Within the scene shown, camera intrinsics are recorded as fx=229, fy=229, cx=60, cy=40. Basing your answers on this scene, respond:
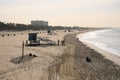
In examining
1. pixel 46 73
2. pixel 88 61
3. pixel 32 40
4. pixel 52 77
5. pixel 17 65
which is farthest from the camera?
pixel 32 40

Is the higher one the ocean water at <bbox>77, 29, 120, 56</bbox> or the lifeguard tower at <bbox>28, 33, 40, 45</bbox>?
the lifeguard tower at <bbox>28, 33, 40, 45</bbox>

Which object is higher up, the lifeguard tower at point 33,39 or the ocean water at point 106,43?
the lifeguard tower at point 33,39

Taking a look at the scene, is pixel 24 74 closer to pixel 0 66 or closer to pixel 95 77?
pixel 0 66

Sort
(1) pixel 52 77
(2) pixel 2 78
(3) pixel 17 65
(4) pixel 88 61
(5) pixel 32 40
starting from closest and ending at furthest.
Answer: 1. (2) pixel 2 78
2. (1) pixel 52 77
3. (3) pixel 17 65
4. (4) pixel 88 61
5. (5) pixel 32 40

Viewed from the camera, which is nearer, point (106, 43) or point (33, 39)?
point (33, 39)

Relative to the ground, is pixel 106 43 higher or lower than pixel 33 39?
lower

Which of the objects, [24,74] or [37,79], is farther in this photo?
[24,74]

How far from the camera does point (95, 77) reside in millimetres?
20578

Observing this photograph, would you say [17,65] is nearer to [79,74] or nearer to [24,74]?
[24,74]

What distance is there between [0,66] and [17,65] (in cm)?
186

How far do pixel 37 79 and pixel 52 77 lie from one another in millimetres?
1441

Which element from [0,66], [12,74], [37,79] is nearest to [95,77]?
[37,79]

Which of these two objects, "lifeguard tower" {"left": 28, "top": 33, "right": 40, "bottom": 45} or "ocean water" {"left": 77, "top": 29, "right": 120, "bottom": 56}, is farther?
"ocean water" {"left": 77, "top": 29, "right": 120, "bottom": 56}

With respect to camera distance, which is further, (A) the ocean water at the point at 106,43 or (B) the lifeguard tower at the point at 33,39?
(A) the ocean water at the point at 106,43
